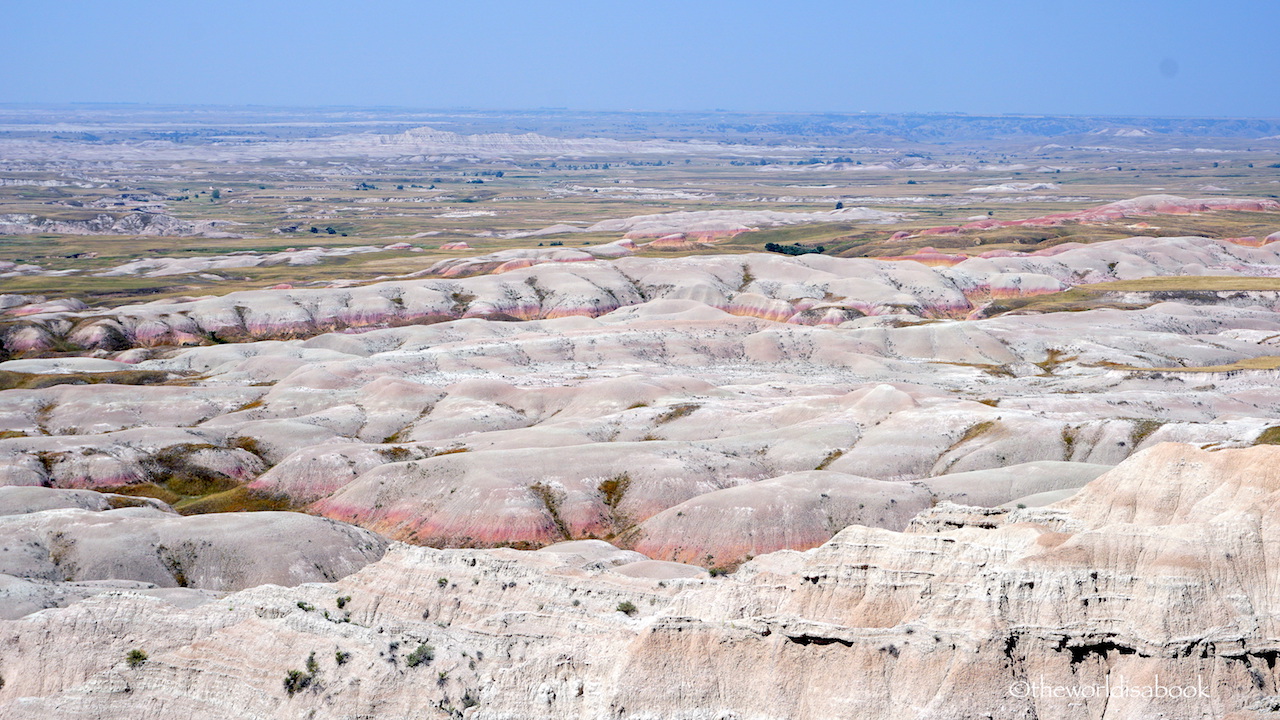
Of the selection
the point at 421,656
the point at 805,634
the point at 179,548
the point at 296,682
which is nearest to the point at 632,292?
the point at 179,548

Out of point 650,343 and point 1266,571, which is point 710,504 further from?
point 650,343

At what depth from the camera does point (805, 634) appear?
35406mm

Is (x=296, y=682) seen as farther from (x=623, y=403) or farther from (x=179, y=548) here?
(x=623, y=403)

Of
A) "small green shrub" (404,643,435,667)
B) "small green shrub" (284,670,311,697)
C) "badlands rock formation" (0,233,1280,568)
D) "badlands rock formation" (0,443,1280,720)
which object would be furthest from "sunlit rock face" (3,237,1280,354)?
"small green shrub" (404,643,435,667)

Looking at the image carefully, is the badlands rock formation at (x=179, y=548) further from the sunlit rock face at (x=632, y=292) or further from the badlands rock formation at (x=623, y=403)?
the sunlit rock face at (x=632, y=292)

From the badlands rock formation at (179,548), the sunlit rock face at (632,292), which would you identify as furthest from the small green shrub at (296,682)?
the sunlit rock face at (632,292)

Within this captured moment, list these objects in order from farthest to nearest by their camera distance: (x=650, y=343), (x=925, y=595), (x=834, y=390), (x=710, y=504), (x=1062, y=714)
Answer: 1. (x=650, y=343)
2. (x=834, y=390)
3. (x=710, y=504)
4. (x=925, y=595)
5. (x=1062, y=714)

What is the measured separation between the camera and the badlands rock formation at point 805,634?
32.7 meters

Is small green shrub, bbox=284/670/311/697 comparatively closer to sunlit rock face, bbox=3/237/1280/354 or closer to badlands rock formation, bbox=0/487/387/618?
badlands rock formation, bbox=0/487/387/618

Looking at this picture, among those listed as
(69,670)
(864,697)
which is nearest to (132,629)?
(69,670)

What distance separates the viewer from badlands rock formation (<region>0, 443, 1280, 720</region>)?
32719 millimetres

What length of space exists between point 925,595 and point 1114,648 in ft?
21.2

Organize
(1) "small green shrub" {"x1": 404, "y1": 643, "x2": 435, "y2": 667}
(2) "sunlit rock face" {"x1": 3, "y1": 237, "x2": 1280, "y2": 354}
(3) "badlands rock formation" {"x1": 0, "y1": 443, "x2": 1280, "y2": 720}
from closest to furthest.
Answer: (3) "badlands rock formation" {"x1": 0, "y1": 443, "x2": 1280, "y2": 720} < (1) "small green shrub" {"x1": 404, "y1": 643, "x2": 435, "y2": 667} < (2) "sunlit rock face" {"x1": 3, "y1": 237, "x2": 1280, "y2": 354}

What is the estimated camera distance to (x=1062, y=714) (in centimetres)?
3222
